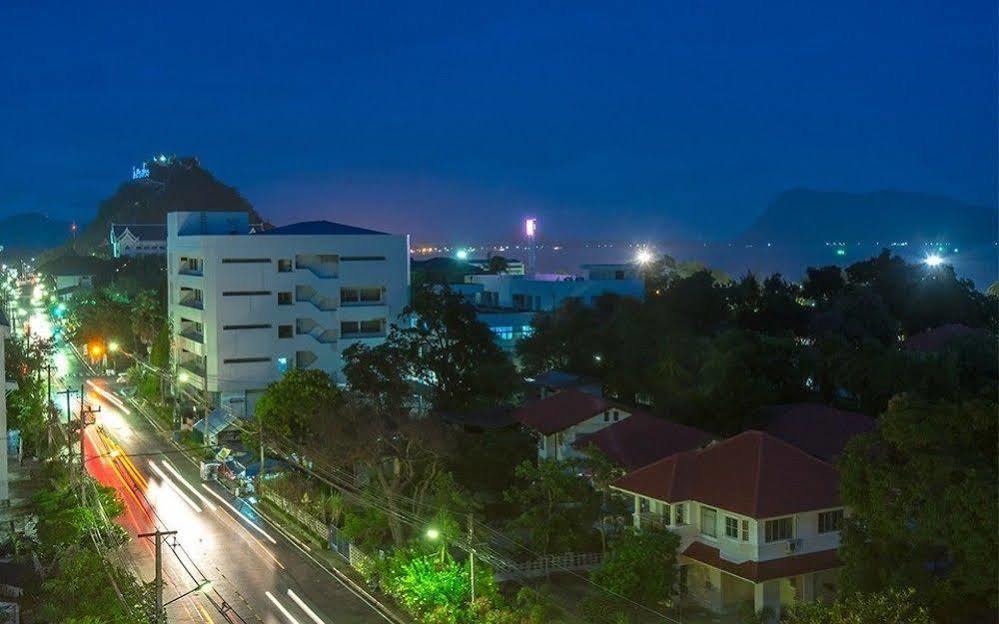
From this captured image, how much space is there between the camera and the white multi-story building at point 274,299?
132 ft

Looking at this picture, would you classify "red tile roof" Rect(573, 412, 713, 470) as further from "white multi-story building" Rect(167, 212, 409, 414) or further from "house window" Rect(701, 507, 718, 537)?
"white multi-story building" Rect(167, 212, 409, 414)

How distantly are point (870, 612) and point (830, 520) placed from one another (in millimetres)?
5834

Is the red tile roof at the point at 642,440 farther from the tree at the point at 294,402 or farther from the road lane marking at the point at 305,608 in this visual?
the tree at the point at 294,402

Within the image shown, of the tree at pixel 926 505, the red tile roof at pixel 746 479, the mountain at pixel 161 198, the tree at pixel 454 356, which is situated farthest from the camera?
the mountain at pixel 161 198

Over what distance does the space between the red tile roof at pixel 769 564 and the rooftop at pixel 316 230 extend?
2696 centimetres

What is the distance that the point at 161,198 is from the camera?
10462cm

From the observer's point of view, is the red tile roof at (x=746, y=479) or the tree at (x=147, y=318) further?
the tree at (x=147, y=318)

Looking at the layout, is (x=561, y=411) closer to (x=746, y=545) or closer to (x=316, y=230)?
(x=746, y=545)

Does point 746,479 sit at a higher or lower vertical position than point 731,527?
higher

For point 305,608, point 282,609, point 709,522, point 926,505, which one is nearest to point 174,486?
point 282,609

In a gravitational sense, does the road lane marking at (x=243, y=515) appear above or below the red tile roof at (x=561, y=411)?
below

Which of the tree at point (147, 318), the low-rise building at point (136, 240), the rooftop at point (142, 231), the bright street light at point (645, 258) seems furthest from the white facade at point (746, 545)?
the rooftop at point (142, 231)

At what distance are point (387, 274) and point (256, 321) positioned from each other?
6.04 meters

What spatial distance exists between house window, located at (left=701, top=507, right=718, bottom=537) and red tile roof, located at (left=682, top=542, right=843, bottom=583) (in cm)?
28
